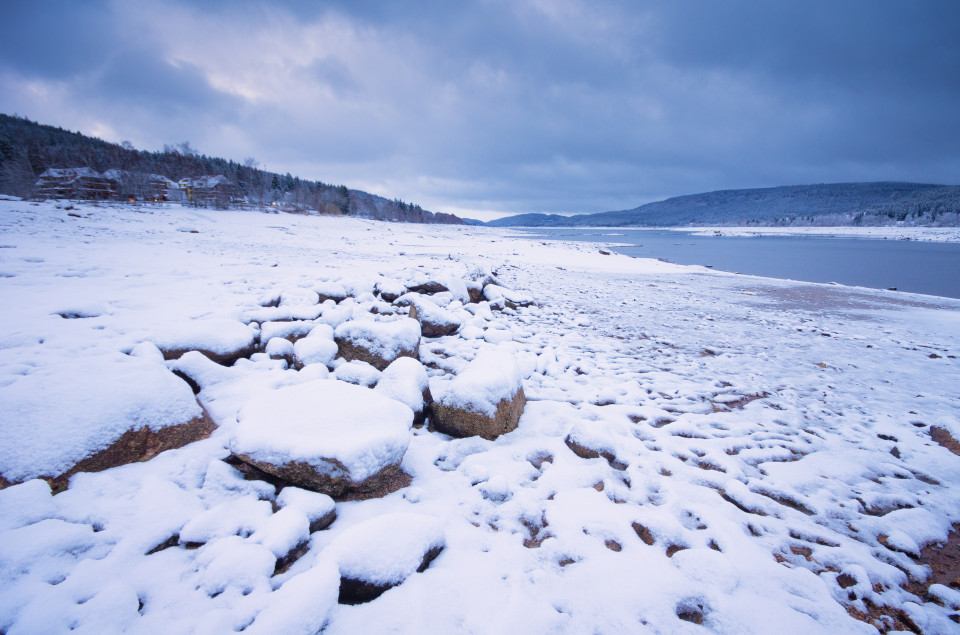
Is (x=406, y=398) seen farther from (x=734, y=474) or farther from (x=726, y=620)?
(x=734, y=474)

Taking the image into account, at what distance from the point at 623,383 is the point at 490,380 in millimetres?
2405

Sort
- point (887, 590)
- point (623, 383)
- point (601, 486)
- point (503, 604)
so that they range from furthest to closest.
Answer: point (623, 383) < point (601, 486) < point (887, 590) < point (503, 604)

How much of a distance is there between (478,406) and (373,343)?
1.87m

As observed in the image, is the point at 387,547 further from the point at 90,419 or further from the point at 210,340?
the point at 210,340

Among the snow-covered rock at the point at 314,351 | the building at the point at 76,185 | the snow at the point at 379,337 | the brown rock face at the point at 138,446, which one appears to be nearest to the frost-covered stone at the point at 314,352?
the snow-covered rock at the point at 314,351

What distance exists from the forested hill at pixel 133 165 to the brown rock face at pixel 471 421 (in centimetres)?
5593

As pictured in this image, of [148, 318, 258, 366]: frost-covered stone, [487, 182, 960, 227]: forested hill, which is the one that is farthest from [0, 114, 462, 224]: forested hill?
[487, 182, 960, 227]: forested hill

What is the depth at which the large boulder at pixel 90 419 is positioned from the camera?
7.83 feet

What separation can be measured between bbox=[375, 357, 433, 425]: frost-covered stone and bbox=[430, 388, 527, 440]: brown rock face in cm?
17

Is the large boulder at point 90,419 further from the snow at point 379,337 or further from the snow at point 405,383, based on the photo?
the snow at point 379,337

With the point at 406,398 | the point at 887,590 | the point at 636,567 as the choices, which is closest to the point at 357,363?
the point at 406,398

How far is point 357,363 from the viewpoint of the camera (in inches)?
168

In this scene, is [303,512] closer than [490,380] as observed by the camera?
Yes

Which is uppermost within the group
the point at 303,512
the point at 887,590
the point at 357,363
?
the point at 357,363
